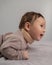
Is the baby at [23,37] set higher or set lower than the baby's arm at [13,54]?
higher

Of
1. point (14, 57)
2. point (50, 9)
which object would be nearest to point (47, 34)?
point (50, 9)

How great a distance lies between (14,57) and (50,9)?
101cm

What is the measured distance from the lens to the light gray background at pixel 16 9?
73.3 inches

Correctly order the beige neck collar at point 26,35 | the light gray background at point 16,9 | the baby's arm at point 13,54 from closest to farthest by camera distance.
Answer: the baby's arm at point 13,54, the beige neck collar at point 26,35, the light gray background at point 16,9

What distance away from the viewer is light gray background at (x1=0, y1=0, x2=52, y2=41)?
73.3 inches

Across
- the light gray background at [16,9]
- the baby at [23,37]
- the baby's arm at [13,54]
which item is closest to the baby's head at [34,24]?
the baby at [23,37]

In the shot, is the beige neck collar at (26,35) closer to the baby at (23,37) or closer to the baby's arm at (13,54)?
the baby at (23,37)

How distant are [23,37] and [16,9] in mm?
842

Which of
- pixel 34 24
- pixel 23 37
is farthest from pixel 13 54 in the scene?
pixel 34 24

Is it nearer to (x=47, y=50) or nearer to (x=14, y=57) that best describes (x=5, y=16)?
(x=47, y=50)

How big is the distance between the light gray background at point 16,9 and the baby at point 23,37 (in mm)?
711

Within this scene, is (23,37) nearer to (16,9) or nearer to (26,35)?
(26,35)

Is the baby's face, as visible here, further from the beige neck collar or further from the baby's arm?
the baby's arm

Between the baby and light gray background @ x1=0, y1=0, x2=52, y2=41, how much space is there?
71 cm
